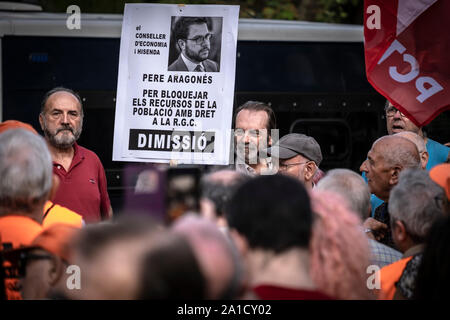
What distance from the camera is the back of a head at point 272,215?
2158mm

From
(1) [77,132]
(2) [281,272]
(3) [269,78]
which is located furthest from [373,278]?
(3) [269,78]

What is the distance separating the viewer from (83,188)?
15.8ft

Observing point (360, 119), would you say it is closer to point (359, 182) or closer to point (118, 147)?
point (118, 147)

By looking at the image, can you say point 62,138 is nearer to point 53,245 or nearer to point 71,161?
point 71,161

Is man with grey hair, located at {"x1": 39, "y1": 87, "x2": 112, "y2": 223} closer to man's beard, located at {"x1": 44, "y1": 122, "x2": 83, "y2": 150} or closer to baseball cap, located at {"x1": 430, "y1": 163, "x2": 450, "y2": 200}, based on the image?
man's beard, located at {"x1": 44, "y1": 122, "x2": 83, "y2": 150}

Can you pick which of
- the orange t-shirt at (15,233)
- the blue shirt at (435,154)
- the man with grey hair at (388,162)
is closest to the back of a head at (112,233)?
the orange t-shirt at (15,233)

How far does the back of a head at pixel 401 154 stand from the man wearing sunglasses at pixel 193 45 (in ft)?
4.36

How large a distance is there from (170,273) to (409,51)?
3.16 meters

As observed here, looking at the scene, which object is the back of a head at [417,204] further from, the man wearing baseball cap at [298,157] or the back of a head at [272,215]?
the man wearing baseball cap at [298,157]

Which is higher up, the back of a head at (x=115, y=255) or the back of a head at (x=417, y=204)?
the back of a head at (x=417, y=204)

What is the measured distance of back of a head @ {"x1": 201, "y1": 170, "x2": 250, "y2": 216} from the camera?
2553 mm

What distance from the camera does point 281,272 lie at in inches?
85.0

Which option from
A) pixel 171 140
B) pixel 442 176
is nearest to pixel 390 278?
pixel 442 176

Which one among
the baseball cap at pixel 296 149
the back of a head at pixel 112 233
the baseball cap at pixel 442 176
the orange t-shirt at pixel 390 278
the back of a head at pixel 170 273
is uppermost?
the baseball cap at pixel 296 149
